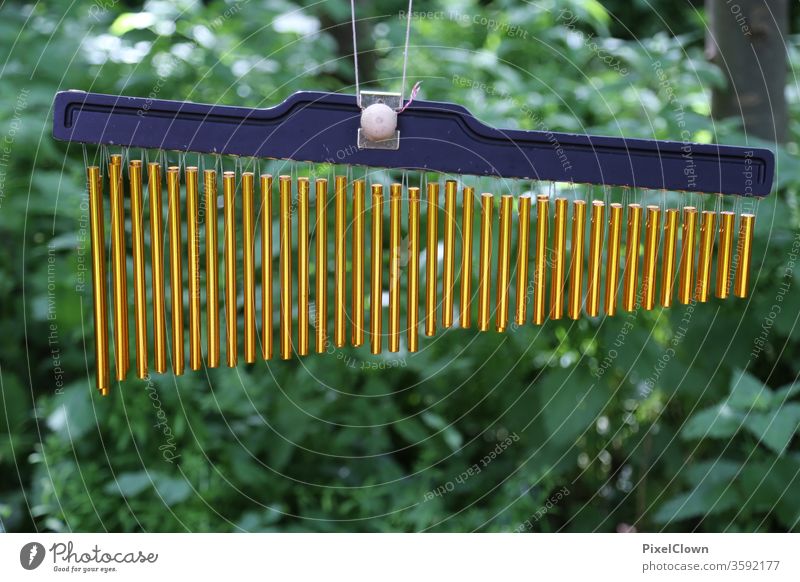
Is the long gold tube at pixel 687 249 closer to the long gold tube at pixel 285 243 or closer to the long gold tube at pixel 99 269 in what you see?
the long gold tube at pixel 285 243

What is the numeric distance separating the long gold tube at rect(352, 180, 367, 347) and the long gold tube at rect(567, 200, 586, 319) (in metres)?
0.43

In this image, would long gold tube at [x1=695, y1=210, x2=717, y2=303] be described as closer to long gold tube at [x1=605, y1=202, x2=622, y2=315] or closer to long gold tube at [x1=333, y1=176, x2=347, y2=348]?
long gold tube at [x1=605, y1=202, x2=622, y2=315]

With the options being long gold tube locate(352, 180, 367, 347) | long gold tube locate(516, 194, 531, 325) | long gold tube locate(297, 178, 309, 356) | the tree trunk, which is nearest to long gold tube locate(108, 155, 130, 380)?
long gold tube locate(297, 178, 309, 356)

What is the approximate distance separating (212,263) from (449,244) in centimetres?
49

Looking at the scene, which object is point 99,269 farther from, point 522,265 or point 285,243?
point 522,265

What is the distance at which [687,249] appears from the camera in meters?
2.10

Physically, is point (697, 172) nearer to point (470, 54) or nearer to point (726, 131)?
point (726, 131)

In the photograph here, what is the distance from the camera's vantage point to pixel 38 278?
10.7 ft

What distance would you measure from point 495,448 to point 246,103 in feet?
4.77

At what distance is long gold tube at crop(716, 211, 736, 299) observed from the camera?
2.08 m

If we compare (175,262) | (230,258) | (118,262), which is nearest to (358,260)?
(230,258)
